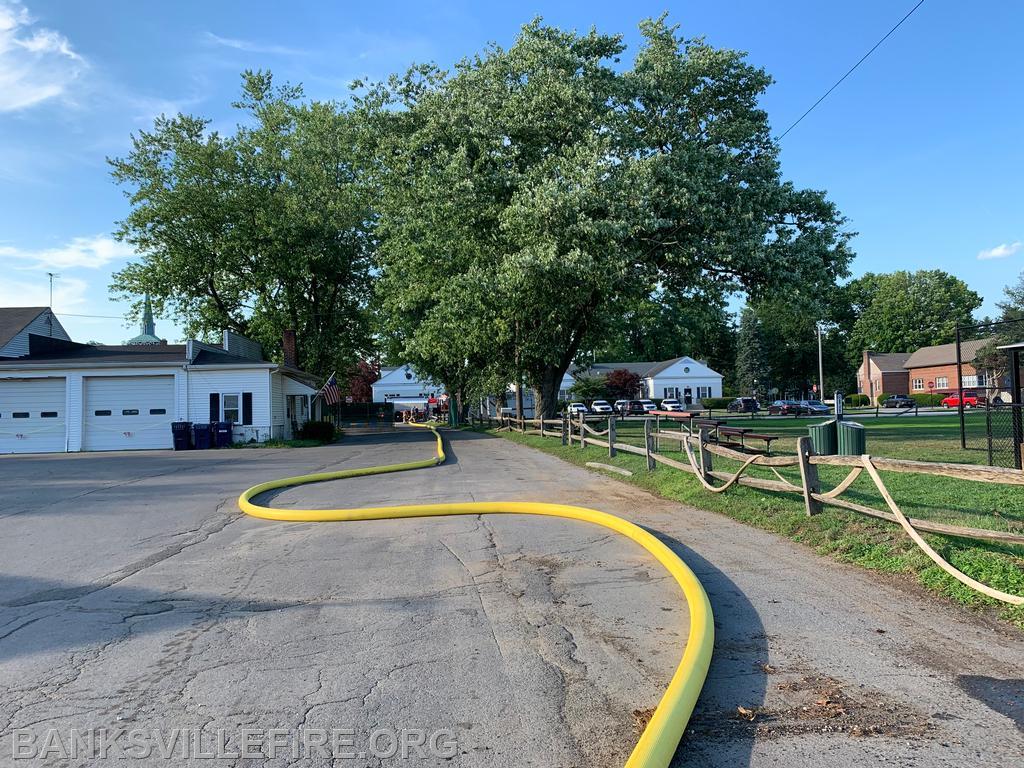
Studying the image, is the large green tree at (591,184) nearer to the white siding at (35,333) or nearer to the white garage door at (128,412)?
the white garage door at (128,412)

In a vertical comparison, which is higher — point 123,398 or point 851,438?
point 123,398

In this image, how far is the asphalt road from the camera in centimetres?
340

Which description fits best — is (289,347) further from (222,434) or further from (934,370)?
(934,370)

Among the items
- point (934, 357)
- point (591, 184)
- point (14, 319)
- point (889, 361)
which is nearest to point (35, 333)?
point (14, 319)

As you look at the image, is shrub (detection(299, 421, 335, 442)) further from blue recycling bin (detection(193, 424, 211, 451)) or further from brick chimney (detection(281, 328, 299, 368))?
brick chimney (detection(281, 328, 299, 368))

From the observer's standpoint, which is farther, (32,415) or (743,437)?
(32,415)

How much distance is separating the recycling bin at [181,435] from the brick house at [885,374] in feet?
231

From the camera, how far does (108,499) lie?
1223cm

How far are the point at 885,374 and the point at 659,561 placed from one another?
77.3 meters

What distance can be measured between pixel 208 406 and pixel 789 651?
91.3 ft

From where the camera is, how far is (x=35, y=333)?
106 feet

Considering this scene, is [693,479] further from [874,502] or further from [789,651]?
[789,651]

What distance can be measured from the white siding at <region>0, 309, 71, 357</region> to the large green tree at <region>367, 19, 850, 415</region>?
60.6 feet

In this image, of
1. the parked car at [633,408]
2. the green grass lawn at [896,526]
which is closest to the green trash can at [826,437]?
the green grass lawn at [896,526]
